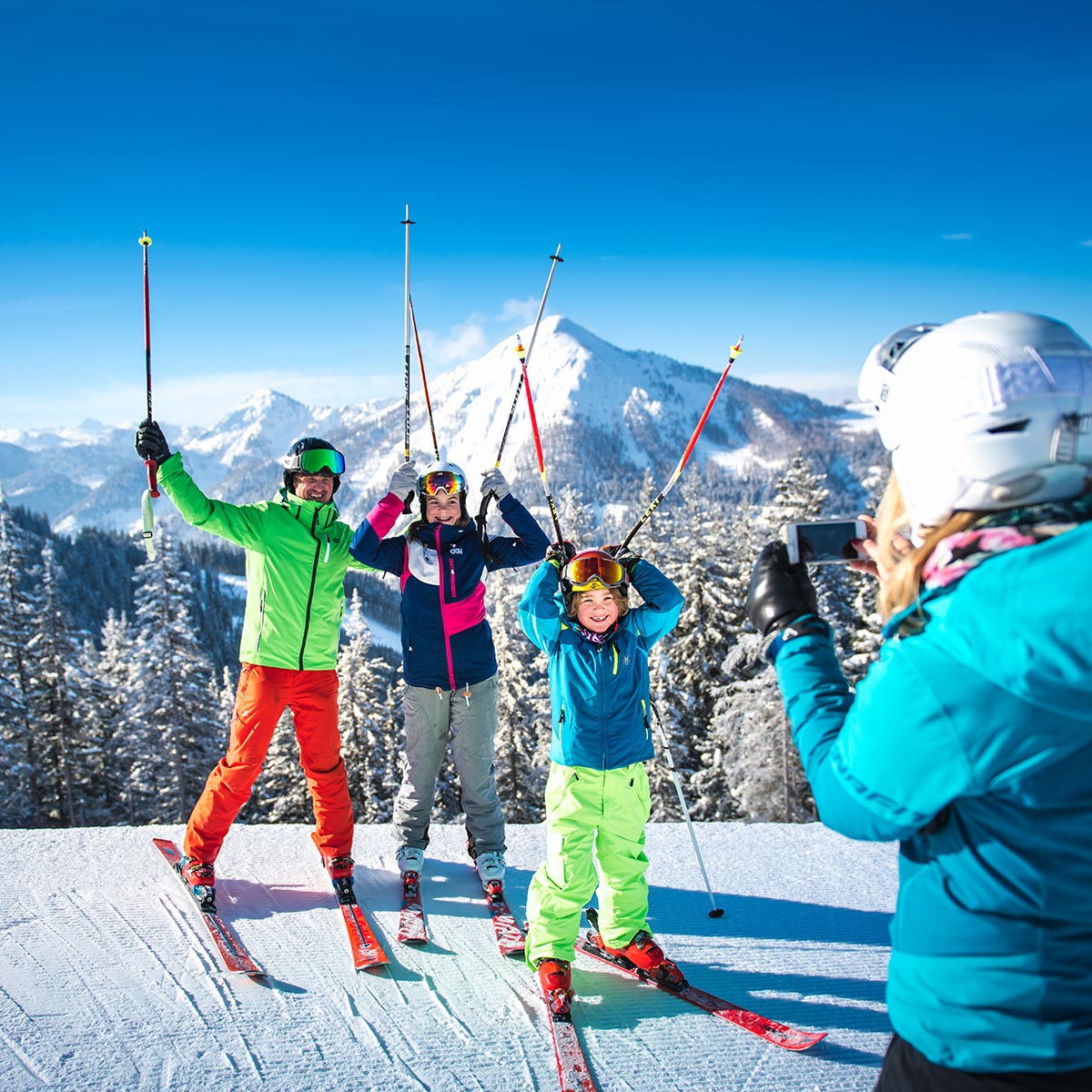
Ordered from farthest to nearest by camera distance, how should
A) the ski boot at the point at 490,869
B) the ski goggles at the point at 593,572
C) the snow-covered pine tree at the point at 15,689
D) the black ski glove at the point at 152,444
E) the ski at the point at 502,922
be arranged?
the snow-covered pine tree at the point at 15,689 < the ski boot at the point at 490,869 < the black ski glove at the point at 152,444 < the ski at the point at 502,922 < the ski goggles at the point at 593,572

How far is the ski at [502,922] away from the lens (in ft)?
12.7

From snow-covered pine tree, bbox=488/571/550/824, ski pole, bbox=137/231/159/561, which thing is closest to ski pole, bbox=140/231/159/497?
ski pole, bbox=137/231/159/561

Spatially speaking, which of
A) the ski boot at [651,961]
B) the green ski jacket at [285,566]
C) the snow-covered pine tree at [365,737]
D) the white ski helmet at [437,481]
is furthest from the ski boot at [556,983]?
the snow-covered pine tree at [365,737]

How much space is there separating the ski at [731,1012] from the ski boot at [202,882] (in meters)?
2.15

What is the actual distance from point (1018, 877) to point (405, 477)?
3818 mm

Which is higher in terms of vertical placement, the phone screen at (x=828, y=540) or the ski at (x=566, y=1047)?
the phone screen at (x=828, y=540)

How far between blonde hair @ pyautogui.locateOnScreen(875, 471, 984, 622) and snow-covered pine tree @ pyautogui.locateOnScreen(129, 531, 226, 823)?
19.3 m

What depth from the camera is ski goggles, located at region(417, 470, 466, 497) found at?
455 centimetres

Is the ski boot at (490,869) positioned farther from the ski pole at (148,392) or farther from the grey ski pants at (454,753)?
the ski pole at (148,392)

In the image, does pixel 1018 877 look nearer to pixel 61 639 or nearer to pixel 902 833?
pixel 902 833

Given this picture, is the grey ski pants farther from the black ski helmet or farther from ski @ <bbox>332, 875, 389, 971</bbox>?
the black ski helmet

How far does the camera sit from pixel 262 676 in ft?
14.1

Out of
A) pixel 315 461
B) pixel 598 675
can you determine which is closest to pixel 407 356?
pixel 315 461

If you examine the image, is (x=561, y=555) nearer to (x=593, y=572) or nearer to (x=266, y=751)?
(x=593, y=572)
